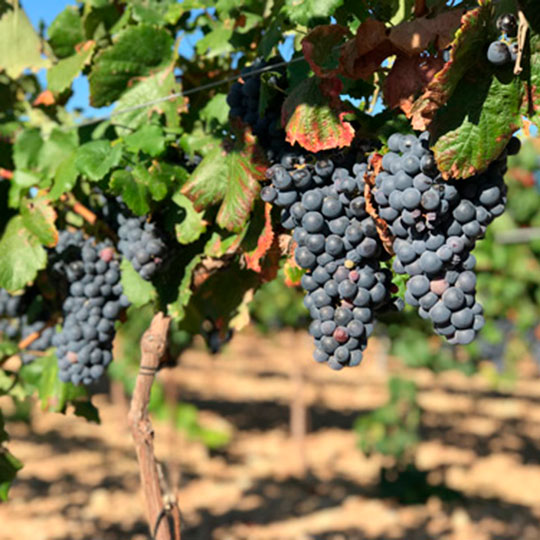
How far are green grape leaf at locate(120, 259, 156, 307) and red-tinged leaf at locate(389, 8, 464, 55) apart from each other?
Answer: 1.17 m

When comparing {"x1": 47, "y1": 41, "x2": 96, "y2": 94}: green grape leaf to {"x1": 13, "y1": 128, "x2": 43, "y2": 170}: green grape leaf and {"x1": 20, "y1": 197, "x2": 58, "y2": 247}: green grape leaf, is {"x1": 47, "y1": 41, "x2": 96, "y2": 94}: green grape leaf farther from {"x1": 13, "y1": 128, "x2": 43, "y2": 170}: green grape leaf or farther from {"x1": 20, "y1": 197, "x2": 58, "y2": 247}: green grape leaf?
{"x1": 20, "y1": 197, "x2": 58, "y2": 247}: green grape leaf

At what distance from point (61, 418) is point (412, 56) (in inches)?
448

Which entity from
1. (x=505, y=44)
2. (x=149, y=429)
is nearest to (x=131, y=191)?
(x=149, y=429)

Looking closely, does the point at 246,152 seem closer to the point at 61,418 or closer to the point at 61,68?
the point at 61,68

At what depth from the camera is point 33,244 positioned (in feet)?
6.98

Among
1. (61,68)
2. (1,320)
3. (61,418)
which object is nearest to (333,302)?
(61,68)

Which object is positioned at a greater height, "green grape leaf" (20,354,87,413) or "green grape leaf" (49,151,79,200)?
"green grape leaf" (49,151,79,200)

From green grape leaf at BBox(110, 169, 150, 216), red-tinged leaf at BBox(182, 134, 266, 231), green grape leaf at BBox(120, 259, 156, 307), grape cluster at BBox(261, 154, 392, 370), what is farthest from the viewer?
green grape leaf at BBox(120, 259, 156, 307)

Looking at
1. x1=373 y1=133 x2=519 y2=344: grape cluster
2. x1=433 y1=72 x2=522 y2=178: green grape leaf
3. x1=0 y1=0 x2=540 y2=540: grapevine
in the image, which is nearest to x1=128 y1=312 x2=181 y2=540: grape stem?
x1=0 y1=0 x2=540 y2=540: grapevine

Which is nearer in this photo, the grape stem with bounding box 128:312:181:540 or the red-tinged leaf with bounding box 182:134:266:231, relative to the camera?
the red-tinged leaf with bounding box 182:134:266:231

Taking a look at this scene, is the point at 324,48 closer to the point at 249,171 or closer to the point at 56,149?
the point at 249,171

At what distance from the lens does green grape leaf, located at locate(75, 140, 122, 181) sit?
183 cm

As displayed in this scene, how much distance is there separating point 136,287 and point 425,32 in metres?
1.30

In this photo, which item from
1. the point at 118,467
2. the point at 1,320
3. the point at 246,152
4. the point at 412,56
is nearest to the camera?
the point at 412,56
